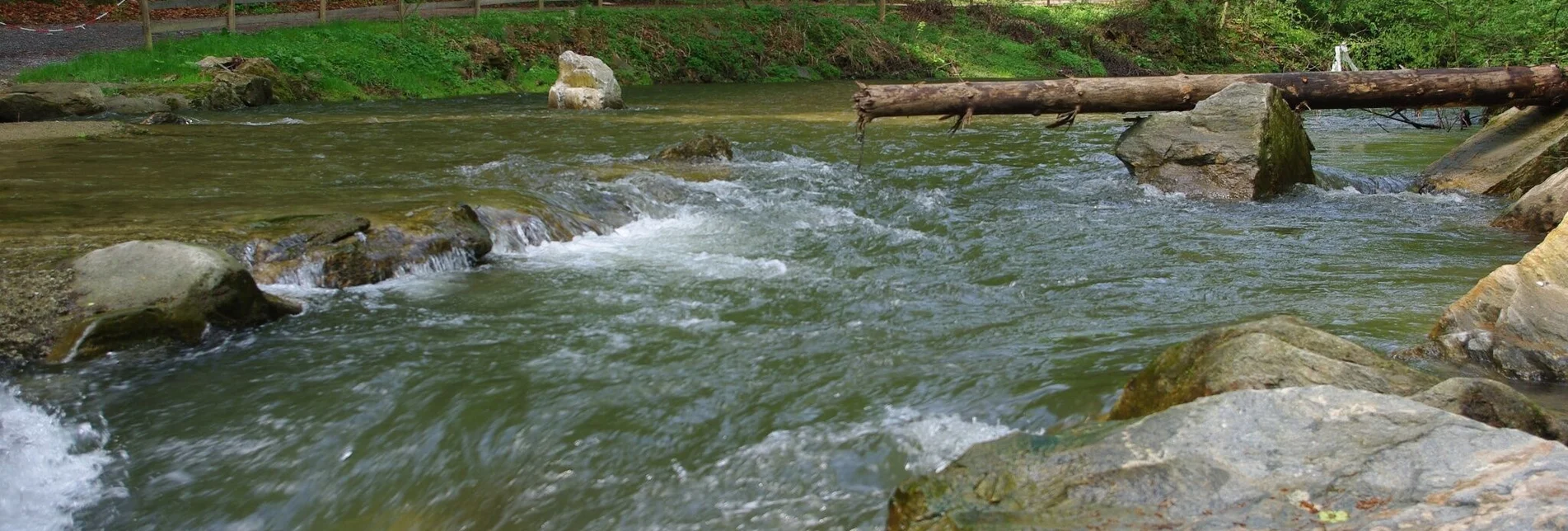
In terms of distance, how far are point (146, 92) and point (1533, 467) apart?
18.3 metres

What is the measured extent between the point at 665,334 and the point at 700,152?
670 centimetres

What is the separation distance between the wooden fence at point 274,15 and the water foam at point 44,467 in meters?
16.3

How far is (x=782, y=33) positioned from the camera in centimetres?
3052

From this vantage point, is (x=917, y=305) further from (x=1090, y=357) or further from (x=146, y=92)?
(x=146, y=92)

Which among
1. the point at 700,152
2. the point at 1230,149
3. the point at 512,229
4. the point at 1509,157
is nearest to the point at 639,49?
the point at 700,152

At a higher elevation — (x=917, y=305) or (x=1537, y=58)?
(x=1537, y=58)

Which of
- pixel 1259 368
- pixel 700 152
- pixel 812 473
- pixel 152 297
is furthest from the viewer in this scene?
pixel 700 152

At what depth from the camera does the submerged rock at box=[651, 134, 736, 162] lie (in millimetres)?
12727

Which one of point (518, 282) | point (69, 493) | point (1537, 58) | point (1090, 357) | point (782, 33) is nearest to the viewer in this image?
point (69, 493)

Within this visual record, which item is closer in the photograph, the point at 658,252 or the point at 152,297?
the point at 152,297

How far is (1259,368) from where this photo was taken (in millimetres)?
3965

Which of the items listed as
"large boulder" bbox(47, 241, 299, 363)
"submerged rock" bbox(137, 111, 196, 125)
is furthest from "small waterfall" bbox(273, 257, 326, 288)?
"submerged rock" bbox(137, 111, 196, 125)

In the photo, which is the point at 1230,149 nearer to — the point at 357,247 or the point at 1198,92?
the point at 1198,92

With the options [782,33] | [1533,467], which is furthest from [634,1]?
[1533,467]
